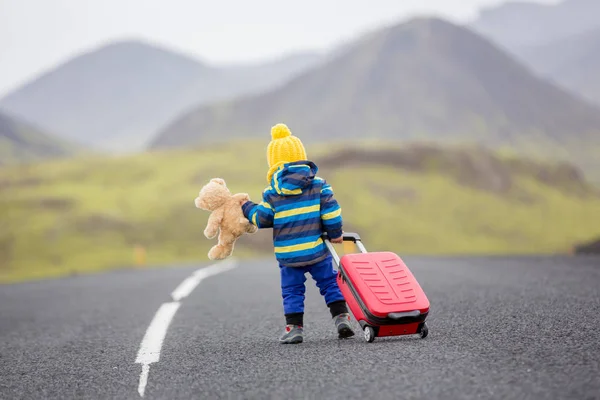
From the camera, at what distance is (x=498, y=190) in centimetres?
8181

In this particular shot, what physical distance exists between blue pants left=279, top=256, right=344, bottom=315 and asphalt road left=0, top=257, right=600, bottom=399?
0.34m

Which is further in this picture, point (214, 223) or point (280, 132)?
point (214, 223)

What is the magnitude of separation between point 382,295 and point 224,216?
1.85 m

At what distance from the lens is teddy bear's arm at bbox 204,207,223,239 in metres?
6.95

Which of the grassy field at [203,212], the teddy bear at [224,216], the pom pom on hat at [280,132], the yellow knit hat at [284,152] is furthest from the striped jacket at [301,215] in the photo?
the grassy field at [203,212]

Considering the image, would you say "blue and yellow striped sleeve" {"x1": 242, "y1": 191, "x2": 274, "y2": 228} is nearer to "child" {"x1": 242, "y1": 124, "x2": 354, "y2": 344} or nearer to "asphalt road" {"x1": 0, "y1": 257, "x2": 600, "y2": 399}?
"child" {"x1": 242, "y1": 124, "x2": 354, "y2": 344}

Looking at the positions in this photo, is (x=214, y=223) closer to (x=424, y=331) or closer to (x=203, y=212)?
(x=424, y=331)

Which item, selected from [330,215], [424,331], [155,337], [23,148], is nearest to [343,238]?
[330,215]

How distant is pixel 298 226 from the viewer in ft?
21.0

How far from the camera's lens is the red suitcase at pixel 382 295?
5.88 metres

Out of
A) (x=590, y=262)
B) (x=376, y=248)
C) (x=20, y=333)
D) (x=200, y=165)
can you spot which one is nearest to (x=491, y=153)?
(x=200, y=165)

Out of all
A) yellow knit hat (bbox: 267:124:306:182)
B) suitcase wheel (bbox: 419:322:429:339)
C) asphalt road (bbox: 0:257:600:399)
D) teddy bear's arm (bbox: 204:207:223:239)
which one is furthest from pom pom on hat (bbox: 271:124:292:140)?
suitcase wheel (bbox: 419:322:429:339)

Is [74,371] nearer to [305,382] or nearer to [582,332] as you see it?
[305,382]

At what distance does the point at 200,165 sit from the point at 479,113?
435 ft
